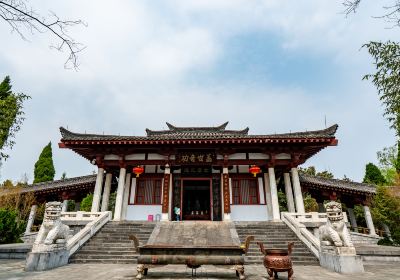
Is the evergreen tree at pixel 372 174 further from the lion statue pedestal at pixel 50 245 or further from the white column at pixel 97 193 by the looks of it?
the lion statue pedestal at pixel 50 245

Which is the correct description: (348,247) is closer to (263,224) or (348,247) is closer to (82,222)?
(263,224)

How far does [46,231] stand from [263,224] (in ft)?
26.1

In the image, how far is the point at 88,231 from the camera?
29.4 ft

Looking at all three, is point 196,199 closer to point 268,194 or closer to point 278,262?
point 268,194

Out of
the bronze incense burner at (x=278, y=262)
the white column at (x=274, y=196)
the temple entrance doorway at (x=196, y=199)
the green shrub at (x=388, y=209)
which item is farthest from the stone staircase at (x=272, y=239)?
the green shrub at (x=388, y=209)

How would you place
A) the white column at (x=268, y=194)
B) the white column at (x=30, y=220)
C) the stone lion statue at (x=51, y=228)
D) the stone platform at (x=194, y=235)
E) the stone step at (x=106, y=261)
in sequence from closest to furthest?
1. the stone platform at (x=194, y=235)
2. the stone lion statue at (x=51, y=228)
3. the stone step at (x=106, y=261)
4. the white column at (x=268, y=194)
5. the white column at (x=30, y=220)

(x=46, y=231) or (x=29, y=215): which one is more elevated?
(x=29, y=215)

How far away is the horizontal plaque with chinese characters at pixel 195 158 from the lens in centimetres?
1224

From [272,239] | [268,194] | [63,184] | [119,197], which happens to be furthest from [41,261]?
[63,184]

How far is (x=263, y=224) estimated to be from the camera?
402 inches

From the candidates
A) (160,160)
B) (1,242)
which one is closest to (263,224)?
(160,160)

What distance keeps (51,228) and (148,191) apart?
19.6 ft

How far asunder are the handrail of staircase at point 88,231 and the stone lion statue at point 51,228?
2.57ft

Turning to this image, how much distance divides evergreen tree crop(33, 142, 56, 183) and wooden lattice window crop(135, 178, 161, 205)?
831 inches
